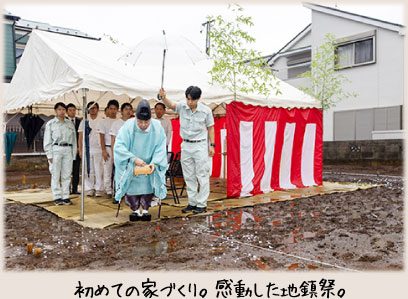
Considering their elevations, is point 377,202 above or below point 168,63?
below

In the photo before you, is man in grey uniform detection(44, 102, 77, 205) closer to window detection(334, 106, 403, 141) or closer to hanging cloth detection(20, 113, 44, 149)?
hanging cloth detection(20, 113, 44, 149)

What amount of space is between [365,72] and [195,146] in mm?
13437

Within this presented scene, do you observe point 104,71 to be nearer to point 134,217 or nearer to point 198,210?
point 134,217

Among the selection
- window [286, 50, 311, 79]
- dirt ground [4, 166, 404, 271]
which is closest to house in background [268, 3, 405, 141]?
window [286, 50, 311, 79]

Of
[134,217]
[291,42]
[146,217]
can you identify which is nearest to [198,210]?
[146,217]

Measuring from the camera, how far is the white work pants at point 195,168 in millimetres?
5594

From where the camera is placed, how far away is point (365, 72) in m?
16.4

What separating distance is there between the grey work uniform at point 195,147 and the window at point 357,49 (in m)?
12.7

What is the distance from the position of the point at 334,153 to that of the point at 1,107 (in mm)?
14073

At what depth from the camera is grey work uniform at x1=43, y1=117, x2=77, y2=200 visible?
19.6 ft

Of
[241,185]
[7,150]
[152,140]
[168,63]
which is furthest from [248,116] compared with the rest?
[7,150]

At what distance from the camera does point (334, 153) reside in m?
16.9

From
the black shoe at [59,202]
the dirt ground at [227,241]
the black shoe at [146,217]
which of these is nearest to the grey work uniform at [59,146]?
the black shoe at [59,202]

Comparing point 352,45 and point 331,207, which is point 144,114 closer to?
point 331,207
